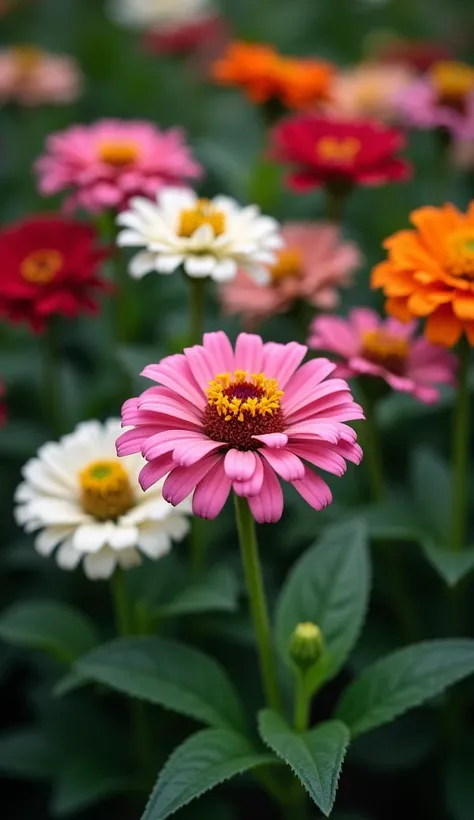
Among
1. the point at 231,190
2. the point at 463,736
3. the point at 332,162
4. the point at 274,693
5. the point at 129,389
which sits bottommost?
the point at 463,736

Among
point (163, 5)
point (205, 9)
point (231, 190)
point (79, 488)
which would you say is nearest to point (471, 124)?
point (231, 190)

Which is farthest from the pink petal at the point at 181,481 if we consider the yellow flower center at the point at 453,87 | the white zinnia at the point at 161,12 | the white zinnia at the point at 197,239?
the white zinnia at the point at 161,12

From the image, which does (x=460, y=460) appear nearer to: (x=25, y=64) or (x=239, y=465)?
(x=239, y=465)

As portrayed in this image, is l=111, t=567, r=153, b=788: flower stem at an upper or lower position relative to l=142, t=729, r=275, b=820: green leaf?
upper

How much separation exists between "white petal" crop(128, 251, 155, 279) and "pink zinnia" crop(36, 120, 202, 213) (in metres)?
0.17

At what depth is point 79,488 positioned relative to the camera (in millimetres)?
1023

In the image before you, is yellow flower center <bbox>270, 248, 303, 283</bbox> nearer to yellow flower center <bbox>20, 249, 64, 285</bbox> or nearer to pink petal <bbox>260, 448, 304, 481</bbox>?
yellow flower center <bbox>20, 249, 64, 285</bbox>

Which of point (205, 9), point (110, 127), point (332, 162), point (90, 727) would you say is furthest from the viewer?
point (205, 9)

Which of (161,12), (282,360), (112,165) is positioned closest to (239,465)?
(282,360)

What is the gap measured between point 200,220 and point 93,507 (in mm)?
420

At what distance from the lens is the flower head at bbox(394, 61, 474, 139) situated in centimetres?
156

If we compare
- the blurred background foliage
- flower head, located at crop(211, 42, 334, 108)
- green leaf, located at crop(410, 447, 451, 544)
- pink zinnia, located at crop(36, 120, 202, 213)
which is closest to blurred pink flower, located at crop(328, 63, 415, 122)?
the blurred background foliage

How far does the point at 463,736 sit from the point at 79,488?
0.68 m

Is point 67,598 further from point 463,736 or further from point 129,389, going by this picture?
point 463,736
